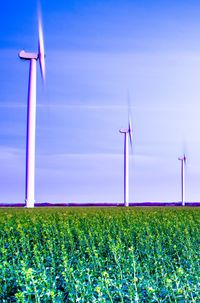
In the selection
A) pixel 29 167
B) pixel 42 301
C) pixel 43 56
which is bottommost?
pixel 42 301

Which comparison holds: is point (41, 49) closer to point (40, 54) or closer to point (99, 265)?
point (40, 54)

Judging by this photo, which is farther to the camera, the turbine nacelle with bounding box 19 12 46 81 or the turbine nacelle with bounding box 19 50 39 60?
the turbine nacelle with bounding box 19 50 39 60

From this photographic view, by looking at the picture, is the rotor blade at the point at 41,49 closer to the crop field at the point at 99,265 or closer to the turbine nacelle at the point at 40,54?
the turbine nacelle at the point at 40,54

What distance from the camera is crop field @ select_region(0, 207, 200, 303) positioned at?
945 cm

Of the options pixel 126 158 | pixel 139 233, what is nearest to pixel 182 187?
pixel 126 158

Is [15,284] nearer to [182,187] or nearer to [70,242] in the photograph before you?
[70,242]

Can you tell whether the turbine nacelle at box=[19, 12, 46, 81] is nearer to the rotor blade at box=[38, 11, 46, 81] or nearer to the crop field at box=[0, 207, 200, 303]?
the rotor blade at box=[38, 11, 46, 81]

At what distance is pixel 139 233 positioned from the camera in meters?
20.0

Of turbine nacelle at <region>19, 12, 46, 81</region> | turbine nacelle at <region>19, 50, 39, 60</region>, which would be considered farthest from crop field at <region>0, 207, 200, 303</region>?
turbine nacelle at <region>19, 50, 39, 60</region>

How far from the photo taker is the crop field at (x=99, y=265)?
31.0 ft

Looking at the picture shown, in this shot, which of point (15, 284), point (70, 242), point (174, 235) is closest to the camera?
point (15, 284)

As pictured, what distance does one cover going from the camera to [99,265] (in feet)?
42.0

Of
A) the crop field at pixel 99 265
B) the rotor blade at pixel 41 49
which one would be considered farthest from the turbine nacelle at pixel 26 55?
the crop field at pixel 99 265

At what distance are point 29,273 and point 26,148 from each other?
1233 inches
